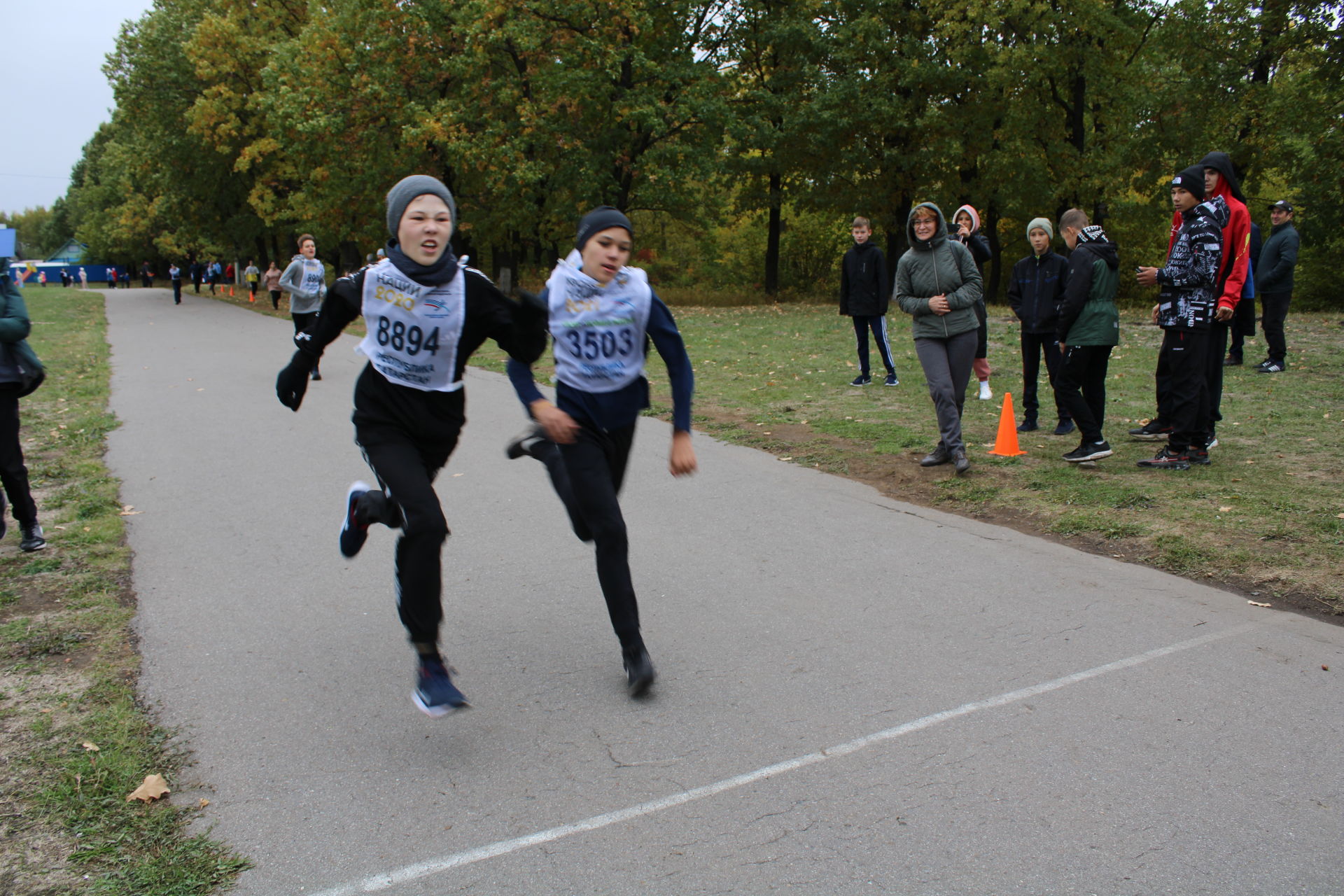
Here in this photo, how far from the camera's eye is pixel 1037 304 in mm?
8891

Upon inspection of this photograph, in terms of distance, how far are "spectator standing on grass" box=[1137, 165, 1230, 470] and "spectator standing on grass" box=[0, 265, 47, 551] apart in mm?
7062

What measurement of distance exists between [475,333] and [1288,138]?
89.6 feet

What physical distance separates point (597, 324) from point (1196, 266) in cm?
516

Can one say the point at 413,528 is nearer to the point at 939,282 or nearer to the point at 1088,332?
the point at 939,282

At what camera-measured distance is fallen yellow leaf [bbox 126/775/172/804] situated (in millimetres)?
3133

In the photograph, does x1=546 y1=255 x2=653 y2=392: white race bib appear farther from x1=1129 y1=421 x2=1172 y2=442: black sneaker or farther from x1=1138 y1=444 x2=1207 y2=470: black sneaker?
x1=1129 y1=421 x2=1172 y2=442: black sneaker

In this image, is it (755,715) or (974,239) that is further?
(974,239)

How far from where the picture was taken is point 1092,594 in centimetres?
498

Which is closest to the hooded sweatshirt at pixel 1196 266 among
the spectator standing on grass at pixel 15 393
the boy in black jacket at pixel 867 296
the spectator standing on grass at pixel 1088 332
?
the spectator standing on grass at pixel 1088 332

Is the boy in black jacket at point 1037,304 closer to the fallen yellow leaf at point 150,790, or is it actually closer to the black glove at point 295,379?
the black glove at point 295,379

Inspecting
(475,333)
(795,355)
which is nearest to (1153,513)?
(475,333)

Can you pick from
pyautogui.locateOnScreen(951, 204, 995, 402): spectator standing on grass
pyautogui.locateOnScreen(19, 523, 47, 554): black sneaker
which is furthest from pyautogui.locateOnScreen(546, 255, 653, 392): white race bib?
pyautogui.locateOnScreen(951, 204, 995, 402): spectator standing on grass

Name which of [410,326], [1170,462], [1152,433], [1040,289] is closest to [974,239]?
[1040,289]

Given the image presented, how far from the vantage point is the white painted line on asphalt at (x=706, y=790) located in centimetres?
277
